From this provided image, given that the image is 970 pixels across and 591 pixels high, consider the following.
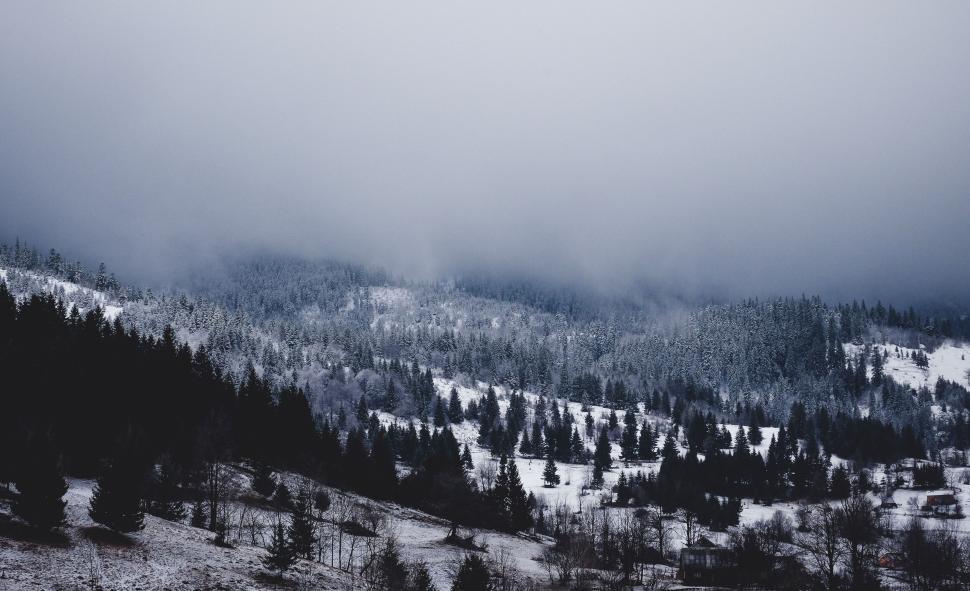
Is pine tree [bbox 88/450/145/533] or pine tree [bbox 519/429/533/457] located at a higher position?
pine tree [bbox 88/450/145/533]

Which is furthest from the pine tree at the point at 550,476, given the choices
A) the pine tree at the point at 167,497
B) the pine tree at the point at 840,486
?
the pine tree at the point at 167,497

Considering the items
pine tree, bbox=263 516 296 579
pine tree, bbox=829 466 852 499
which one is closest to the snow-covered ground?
pine tree, bbox=263 516 296 579

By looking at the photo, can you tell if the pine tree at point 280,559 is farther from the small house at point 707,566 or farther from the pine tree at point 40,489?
the small house at point 707,566

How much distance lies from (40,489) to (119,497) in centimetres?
530

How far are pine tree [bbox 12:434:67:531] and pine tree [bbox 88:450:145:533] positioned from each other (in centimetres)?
364

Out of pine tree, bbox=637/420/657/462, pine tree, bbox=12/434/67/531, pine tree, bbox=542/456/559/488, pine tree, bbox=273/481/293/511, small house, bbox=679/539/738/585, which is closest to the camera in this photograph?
pine tree, bbox=12/434/67/531

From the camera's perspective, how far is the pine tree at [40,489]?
115 ft

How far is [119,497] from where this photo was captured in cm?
3997

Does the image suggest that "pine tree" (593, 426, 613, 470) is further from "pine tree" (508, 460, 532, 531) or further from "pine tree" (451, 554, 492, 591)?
"pine tree" (451, 554, 492, 591)

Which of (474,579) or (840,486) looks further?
(840,486)

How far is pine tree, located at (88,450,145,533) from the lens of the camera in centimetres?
3978

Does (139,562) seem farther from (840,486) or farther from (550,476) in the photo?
(840,486)

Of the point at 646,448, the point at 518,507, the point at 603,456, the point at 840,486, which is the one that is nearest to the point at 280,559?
the point at 518,507

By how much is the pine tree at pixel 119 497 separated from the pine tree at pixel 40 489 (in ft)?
11.9
